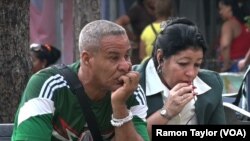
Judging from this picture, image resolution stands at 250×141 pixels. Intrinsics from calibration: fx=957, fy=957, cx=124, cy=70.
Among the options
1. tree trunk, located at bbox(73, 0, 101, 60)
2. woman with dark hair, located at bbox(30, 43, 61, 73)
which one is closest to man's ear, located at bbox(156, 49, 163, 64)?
tree trunk, located at bbox(73, 0, 101, 60)

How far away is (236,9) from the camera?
13773 millimetres

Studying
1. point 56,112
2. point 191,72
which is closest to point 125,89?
point 56,112

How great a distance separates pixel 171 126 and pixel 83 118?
838 millimetres

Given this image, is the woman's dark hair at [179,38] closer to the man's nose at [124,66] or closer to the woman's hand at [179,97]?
the woman's hand at [179,97]

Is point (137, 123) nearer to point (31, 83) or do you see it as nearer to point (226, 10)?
point (31, 83)

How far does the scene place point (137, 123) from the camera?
5027 mm

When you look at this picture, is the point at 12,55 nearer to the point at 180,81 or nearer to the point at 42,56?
the point at 180,81

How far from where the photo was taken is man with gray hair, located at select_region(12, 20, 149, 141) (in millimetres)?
4770

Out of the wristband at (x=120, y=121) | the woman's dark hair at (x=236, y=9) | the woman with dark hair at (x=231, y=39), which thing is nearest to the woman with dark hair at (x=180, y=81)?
the wristband at (x=120, y=121)

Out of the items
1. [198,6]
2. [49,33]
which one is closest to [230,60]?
[198,6]

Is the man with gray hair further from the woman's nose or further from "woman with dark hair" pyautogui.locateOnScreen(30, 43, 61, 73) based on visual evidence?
"woman with dark hair" pyautogui.locateOnScreen(30, 43, 61, 73)

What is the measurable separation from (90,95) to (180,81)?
804 mm

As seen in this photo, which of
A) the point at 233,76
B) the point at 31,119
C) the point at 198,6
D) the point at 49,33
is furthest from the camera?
the point at 198,6

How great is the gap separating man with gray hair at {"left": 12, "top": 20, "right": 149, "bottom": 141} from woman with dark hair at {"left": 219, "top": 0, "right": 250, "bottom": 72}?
824 centimetres
